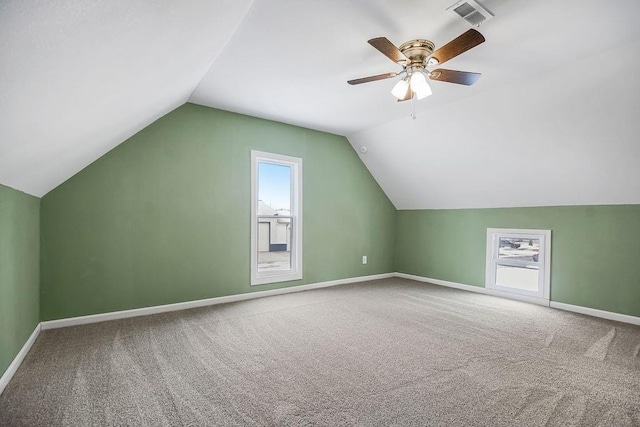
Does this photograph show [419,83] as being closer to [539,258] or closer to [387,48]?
[387,48]

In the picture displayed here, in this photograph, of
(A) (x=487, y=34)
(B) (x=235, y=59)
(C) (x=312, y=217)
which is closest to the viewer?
(A) (x=487, y=34)

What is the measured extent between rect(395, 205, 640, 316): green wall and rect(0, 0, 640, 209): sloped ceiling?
185 mm

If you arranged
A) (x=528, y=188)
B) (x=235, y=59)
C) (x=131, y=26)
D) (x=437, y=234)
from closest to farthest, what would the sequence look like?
1. (x=131, y=26)
2. (x=235, y=59)
3. (x=528, y=188)
4. (x=437, y=234)

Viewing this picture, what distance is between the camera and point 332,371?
2309 mm

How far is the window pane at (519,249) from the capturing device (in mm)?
4268

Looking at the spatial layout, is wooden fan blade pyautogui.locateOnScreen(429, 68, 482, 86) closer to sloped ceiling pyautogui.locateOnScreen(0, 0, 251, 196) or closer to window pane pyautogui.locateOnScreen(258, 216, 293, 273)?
sloped ceiling pyautogui.locateOnScreen(0, 0, 251, 196)

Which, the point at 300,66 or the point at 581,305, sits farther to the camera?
the point at 581,305

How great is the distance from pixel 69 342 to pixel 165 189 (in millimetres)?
1714

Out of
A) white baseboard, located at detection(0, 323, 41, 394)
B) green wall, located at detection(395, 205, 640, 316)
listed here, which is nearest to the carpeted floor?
white baseboard, located at detection(0, 323, 41, 394)

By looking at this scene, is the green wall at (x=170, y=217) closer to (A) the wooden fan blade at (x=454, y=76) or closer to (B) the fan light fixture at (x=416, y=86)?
(B) the fan light fixture at (x=416, y=86)

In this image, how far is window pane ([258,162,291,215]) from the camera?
15.5 feet

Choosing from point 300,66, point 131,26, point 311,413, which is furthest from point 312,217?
point 131,26

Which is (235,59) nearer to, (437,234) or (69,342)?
(69,342)

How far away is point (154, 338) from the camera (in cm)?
286
